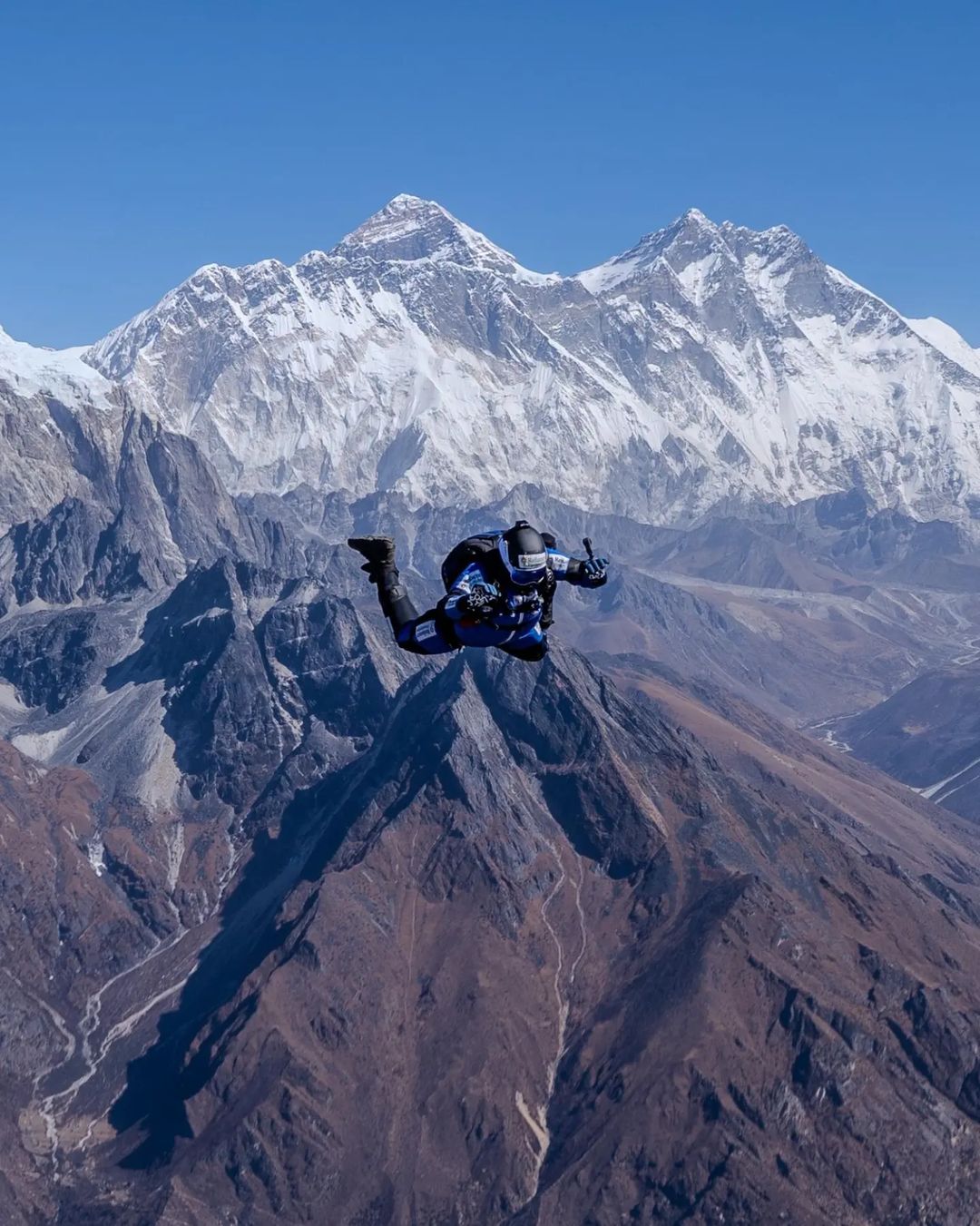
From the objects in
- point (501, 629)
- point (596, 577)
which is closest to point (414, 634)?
point (501, 629)

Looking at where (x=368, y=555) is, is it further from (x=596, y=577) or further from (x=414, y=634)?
(x=596, y=577)

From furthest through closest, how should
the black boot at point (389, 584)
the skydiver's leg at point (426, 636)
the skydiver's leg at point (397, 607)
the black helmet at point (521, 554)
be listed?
the black boot at point (389, 584) < the skydiver's leg at point (397, 607) < the skydiver's leg at point (426, 636) < the black helmet at point (521, 554)

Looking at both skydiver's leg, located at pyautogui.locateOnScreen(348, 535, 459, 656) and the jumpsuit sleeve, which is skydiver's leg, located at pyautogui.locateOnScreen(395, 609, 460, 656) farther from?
the jumpsuit sleeve

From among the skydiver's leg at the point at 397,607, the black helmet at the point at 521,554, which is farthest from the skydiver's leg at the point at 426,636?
the black helmet at the point at 521,554

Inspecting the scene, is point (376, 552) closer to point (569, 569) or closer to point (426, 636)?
point (426, 636)

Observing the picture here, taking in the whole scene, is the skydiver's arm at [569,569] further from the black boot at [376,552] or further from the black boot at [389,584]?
the black boot at [376,552]

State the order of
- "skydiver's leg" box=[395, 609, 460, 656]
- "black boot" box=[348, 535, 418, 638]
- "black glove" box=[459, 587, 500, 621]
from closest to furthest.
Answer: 1. "black glove" box=[459, 587, 500, 621]
2. "skydiver's leg" box=[395, 609, 460, 656]
3. "black boot" box=[348, 535, 418, 638]

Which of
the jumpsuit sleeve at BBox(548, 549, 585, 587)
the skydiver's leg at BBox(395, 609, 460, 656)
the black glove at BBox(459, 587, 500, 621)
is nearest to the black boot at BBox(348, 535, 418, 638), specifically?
the skydiver's leg at BBox(395, 609, 460, 656)
